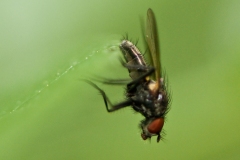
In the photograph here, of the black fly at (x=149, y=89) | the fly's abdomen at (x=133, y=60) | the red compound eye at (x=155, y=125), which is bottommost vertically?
the red compound eye at (x=155, y=125)

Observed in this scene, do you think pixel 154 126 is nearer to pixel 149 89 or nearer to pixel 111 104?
pixel 149 89

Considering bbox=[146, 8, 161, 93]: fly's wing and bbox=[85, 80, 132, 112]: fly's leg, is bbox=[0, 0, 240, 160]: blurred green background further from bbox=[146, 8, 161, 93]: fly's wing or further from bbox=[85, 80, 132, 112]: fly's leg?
bbox=[146, 8, 161, 93]: fly's wing

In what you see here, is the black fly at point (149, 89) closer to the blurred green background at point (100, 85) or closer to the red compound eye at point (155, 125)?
the red compound eye at point (155, 125)

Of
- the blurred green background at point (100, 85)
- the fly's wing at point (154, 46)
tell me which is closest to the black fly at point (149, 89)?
the fly's wing at point (154, 46)

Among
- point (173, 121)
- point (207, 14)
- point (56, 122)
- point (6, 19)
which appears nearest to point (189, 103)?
point (173, 121)

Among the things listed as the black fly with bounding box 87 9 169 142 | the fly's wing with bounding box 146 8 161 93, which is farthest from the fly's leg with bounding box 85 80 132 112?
the fly's wing with bounding box 146 8 161 93

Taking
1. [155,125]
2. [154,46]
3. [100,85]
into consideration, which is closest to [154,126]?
[155,125]
